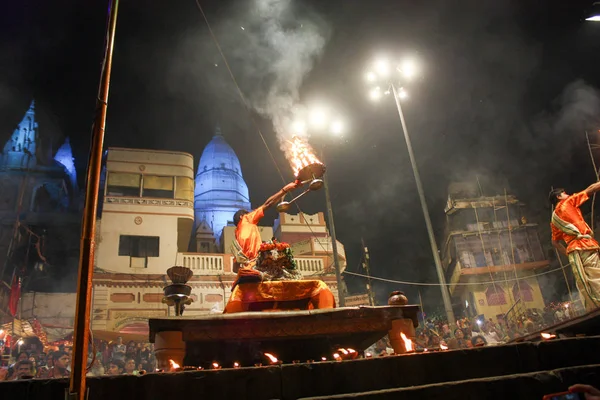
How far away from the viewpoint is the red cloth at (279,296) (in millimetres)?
6723

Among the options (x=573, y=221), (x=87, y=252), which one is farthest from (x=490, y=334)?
(x=87, y=252)

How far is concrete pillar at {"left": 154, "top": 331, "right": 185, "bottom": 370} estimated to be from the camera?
16.9 feet

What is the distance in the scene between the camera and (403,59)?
14.4 meters

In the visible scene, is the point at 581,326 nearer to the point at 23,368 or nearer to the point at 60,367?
the point at 23,368

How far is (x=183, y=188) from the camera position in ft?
99.1

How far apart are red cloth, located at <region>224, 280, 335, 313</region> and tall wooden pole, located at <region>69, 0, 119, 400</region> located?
3466 mm

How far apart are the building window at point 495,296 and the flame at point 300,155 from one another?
3299 centimetres

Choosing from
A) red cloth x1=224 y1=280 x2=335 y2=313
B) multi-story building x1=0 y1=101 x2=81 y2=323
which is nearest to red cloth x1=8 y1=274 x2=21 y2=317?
multi-story building x1=0 y1=101 x2=81 y2=323

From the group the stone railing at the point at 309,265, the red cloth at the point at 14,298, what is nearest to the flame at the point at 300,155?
the stone railing at the point at 309,265

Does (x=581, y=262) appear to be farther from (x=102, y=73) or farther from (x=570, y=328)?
(x=102, y=73)

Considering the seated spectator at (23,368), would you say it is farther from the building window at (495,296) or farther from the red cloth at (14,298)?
the building window at (495,296)

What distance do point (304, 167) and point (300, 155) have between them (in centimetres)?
78

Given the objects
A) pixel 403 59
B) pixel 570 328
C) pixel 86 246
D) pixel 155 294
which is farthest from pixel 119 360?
pixel 403 59

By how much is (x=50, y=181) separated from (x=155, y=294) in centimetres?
2349
